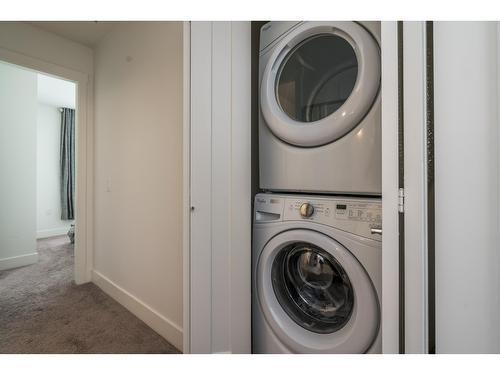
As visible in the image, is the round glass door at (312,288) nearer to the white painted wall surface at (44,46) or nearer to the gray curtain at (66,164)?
the white painted wall surface at (44,46)

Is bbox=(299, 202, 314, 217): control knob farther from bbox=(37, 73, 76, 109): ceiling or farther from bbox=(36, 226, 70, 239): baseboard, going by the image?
bbox=(36, 226, 70, 239): baseboard

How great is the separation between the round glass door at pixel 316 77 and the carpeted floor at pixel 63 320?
144cm

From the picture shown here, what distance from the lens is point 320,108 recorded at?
0.93 metres

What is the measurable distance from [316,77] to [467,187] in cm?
66

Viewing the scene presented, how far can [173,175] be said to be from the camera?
142cm

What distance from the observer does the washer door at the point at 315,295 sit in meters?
0.77

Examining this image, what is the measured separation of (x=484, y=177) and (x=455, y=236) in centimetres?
13

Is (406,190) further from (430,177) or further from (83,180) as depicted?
(83,180)

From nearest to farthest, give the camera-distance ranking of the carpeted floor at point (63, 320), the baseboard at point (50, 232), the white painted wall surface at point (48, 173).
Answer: the carpeted floor at point (63, 320)
the baseboard at point (50, 232)
the white painted wall surface at point (48, 173)

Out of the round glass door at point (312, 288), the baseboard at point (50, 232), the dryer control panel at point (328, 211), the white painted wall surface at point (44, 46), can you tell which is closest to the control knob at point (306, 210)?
the dryer control panel at point (328, 211)

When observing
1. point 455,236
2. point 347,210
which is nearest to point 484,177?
point 455,236

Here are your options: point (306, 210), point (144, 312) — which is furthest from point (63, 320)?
point (306, 210)

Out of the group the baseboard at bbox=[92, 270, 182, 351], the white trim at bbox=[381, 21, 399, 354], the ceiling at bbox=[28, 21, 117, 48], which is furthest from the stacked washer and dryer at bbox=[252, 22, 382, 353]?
the ceiling at bbox=[28, 21, 117, 48]
